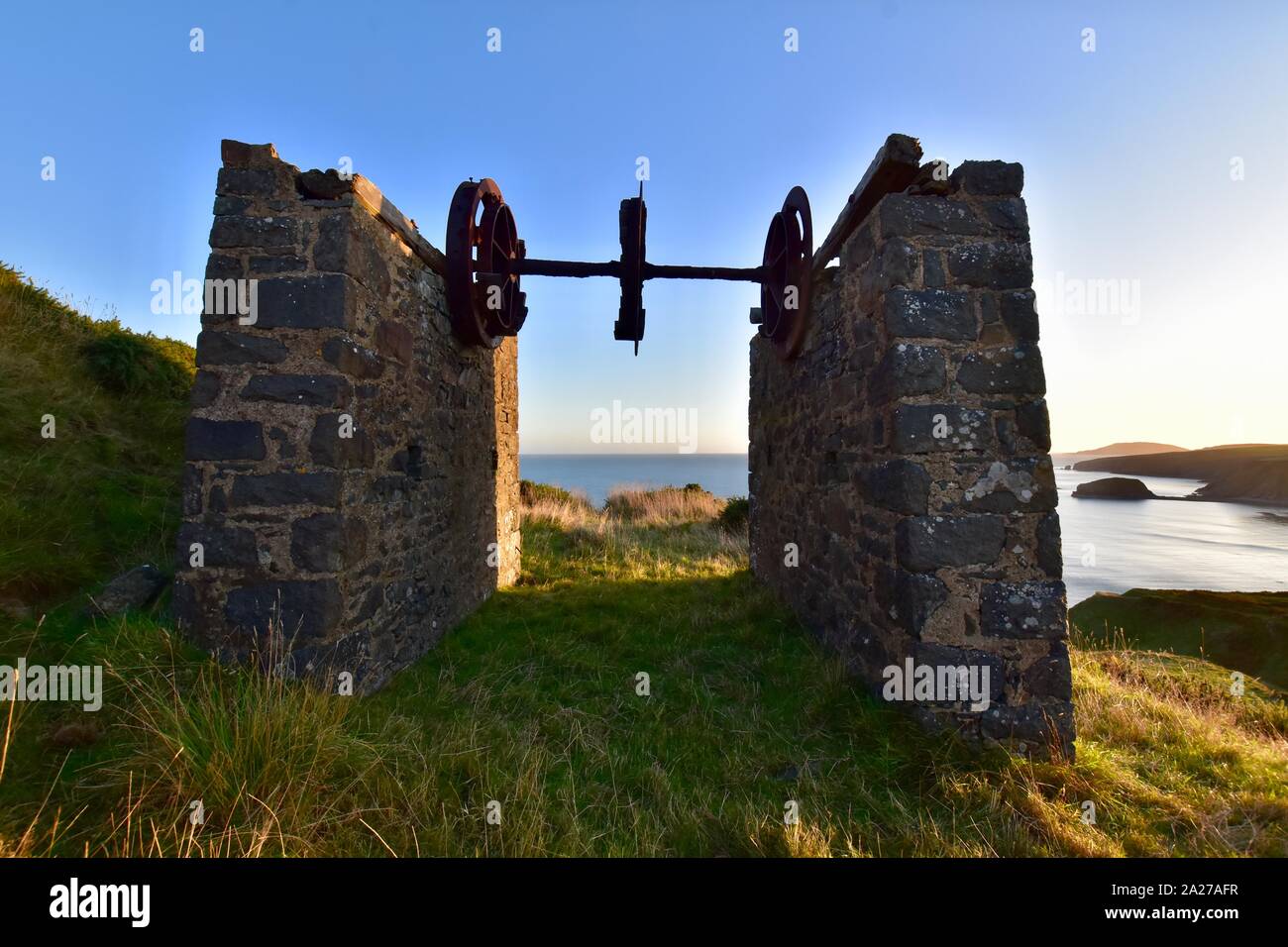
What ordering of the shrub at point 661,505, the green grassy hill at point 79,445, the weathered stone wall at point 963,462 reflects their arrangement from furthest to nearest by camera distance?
the shrub at point 661,505 → the green grassy hill at point 79,445 → the weathered stone wall at point 963,462

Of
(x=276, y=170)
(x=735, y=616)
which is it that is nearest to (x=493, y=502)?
(x=735, y=616)

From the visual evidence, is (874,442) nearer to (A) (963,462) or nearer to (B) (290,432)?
(A) (963,462)

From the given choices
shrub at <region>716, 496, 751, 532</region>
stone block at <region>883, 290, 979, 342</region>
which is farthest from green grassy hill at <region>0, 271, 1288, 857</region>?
shrub at <region>716, 496, 751, 532</region>

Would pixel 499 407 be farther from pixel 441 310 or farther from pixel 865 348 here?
pixel 865 348

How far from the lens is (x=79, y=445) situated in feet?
17.5

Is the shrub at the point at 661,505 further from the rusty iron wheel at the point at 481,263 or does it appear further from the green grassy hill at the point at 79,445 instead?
the green grassy hill at the point at 79,445

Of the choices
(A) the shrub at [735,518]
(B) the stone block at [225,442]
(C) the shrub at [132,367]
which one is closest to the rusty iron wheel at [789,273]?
(B) the stone block at [225,442]

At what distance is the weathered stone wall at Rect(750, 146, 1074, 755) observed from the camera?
3.13 m

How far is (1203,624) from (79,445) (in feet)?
38.8

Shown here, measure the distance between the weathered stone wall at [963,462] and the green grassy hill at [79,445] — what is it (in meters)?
5.45

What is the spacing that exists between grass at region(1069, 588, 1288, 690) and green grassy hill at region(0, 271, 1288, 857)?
2.38 feet

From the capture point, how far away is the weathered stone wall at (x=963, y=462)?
3.13 metres

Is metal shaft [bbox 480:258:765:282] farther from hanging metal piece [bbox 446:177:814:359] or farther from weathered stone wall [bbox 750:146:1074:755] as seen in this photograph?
weathered stone wall [bbox 750:146:1074:755]

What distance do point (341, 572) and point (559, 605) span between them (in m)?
2.94
